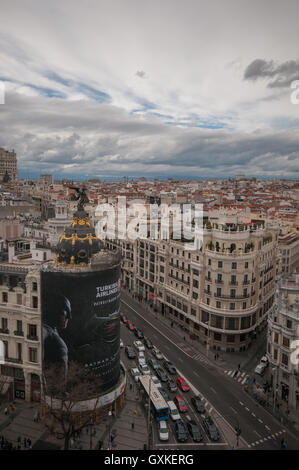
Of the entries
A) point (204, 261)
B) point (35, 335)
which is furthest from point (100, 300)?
point (204, 261)

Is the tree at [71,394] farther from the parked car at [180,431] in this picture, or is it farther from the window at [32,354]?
the parked car at [180,431]

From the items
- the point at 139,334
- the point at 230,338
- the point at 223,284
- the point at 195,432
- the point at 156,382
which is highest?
the point at 223,284

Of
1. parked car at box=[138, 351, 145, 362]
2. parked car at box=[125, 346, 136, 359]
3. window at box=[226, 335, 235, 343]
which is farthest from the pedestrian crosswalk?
parked car at box=[125, 346, 136, 359]

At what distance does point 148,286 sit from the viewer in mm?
90938

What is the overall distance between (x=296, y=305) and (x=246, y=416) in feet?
55.1

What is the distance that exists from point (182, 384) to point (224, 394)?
6429mm

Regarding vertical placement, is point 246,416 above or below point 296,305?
below

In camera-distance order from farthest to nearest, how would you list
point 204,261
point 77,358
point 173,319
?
point 173,319
point 204,261
point 77,358

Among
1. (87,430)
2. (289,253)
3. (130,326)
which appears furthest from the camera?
(289,253)

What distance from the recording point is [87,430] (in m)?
45.3

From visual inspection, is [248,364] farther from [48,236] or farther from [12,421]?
[48,236]

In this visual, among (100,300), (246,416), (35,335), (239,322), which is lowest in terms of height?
(246,416)

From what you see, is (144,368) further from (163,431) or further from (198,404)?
(163,431)

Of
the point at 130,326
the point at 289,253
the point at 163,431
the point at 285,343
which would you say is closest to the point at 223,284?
the point at 285,343
